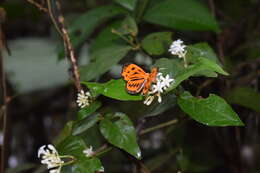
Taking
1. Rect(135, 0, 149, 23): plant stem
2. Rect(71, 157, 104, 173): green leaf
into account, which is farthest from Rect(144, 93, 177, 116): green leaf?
Rect(135, 0, 149, 23): plant stem

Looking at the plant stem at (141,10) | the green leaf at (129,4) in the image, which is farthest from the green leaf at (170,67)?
the plant stem at (141,10)

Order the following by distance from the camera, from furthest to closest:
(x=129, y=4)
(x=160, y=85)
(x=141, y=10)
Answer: (x=141, y=10)
(x=129, y=4)
(x=160, y=85)

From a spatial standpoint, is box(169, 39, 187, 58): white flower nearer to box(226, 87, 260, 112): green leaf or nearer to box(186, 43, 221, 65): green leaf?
box(186, 43, 221, 65): green leaf

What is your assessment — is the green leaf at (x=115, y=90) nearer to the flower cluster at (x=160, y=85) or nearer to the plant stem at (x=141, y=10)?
the flower cluster at (x=160, y=85)

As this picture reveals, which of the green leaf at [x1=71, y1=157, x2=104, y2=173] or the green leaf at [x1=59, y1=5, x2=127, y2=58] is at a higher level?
the green leaf at [x1=59, y1=5, x2=127, y2=58]

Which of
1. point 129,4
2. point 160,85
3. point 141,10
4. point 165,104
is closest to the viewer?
point 160,85

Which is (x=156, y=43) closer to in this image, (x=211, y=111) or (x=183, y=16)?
(x=183, y=16)

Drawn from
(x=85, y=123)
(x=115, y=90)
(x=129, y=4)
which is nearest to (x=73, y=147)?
(x=85, y=123)
